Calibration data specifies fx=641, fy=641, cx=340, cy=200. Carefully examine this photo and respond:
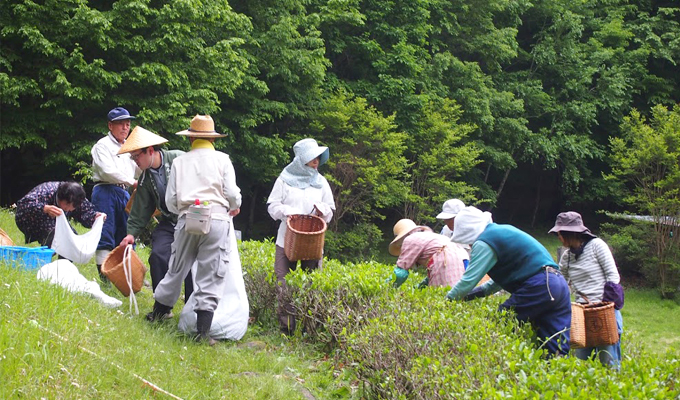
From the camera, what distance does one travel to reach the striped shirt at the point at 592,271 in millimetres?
6234

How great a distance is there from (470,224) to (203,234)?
221cm

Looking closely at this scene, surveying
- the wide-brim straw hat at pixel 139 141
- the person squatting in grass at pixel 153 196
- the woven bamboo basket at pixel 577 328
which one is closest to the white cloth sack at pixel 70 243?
the person squatting in grass at pixel 153 196

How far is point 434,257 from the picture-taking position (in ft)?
20.0

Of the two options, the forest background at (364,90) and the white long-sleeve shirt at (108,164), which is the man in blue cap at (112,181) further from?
the forest background at (364,90)

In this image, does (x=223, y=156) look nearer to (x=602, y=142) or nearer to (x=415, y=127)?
(x=415, y=127)

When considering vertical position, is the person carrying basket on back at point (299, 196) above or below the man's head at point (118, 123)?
below

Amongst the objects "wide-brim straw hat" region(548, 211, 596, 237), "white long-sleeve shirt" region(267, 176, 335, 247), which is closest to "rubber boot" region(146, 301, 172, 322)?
"white long-sleeve shirt" region(267, 176, 335, 247)

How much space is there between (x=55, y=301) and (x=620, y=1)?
106ft

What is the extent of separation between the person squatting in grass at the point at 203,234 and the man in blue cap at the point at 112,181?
1402 millimetres

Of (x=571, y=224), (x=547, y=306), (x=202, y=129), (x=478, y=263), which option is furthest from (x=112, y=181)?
(x=571, y=224)

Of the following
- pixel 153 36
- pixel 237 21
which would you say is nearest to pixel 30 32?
pixel 153 36

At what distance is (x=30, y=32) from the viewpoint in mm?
14234

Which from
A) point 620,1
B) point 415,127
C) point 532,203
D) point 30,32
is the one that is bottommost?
point 532,203

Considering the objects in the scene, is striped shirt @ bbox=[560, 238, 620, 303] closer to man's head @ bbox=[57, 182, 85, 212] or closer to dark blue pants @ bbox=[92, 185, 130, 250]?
dark blue pants @ bbox=[92, 185, 130, 250]
